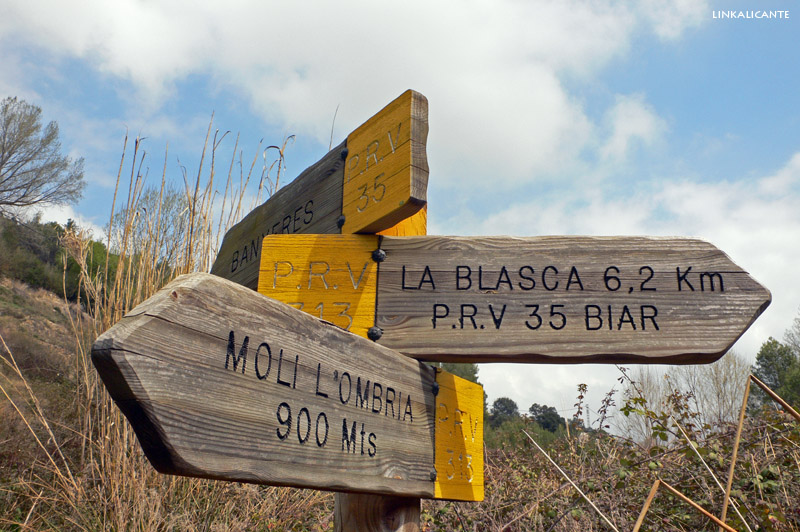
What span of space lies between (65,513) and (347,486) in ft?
8.72

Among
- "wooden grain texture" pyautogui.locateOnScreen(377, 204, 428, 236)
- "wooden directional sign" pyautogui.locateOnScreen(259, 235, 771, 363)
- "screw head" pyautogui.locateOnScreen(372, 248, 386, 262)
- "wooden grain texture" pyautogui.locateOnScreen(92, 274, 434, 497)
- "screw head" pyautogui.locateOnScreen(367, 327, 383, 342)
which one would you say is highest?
"wooden grain texture" pyautogui.locateOnScreen(377, 204, 428, 236)

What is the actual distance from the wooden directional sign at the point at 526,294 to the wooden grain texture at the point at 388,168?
0.27 ft

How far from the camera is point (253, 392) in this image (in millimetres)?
917

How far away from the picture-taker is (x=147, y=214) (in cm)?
313

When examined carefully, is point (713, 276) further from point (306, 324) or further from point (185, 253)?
point (185, 253)

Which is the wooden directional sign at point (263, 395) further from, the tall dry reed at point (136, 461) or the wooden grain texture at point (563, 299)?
the tall dry reed at point (136, 461)

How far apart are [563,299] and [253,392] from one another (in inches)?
30.7

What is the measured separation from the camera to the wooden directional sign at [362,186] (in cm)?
139

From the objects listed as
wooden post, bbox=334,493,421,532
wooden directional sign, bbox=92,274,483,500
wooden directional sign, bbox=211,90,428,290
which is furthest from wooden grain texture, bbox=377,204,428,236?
wooden post, bbox=334,493,421,532

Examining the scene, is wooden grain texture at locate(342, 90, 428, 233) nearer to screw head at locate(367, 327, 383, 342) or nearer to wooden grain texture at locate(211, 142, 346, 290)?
wooden grain texture at locate(211, 142, 346, 290)

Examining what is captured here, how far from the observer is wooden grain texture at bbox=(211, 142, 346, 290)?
1.66 metres

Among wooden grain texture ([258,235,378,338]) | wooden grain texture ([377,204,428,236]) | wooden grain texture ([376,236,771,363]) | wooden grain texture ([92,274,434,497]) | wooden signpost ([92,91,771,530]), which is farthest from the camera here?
wooden grain texture ([377,204,428,236])

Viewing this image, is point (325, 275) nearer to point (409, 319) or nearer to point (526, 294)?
point (409, 319)

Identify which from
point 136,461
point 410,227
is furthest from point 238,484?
point 410,227
